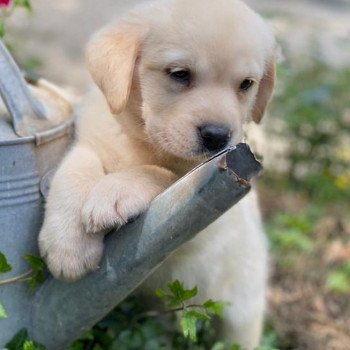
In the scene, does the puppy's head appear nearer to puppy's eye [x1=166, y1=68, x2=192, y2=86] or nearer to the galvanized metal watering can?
puppy's eye [x1=166, y1=68, x2=192, y2=86]

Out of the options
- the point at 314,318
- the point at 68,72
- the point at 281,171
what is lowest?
the point at 68,72

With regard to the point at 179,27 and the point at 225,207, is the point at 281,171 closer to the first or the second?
the point at 179,27

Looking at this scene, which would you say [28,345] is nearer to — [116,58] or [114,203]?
[114,203]

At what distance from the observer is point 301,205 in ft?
14.5

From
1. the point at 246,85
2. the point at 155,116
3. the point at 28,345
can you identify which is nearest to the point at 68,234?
the point at 28,345

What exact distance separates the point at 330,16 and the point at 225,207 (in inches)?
315

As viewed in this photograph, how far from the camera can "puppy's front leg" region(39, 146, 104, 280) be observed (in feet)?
A: 6.82

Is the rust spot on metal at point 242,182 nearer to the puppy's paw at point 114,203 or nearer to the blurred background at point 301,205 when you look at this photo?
the puppy's paw at point 114,203

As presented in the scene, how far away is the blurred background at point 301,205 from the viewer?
318cm

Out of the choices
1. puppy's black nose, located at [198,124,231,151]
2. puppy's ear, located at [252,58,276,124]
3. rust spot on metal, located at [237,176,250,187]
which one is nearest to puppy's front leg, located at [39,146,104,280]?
puppy's black nose, located at [198,124,231,151]

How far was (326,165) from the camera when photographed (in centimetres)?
A: 459

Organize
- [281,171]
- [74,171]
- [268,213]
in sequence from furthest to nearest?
[281,171]
[268,213]
[74,171]

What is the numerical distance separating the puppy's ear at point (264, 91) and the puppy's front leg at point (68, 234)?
63cm

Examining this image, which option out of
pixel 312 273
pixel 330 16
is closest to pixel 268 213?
pixel 312 273
